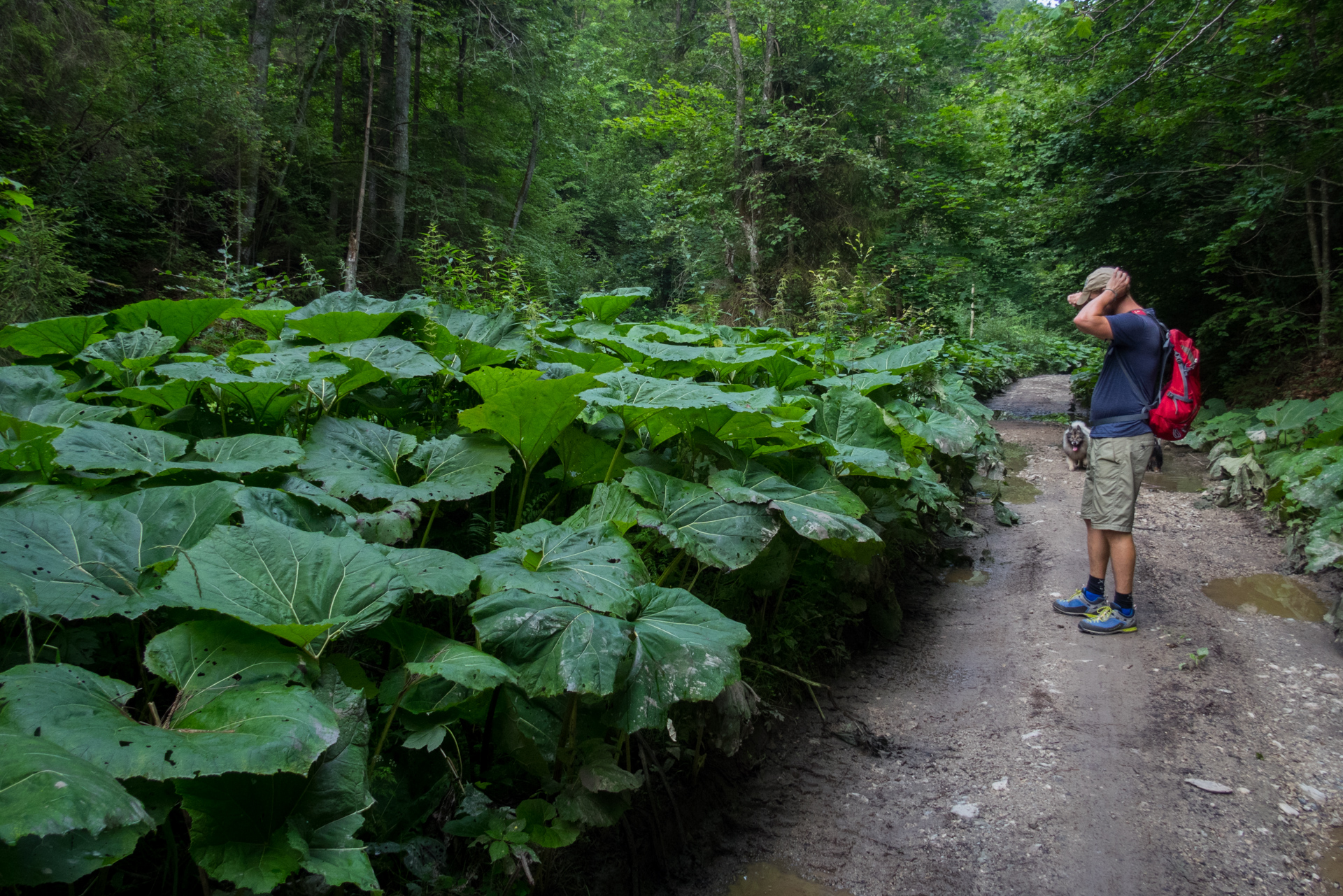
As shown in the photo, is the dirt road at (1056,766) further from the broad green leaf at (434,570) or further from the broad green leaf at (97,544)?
the broad green leaf at (97,544)

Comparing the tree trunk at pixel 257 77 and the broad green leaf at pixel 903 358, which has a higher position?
the tree trunk at pixel 257 77

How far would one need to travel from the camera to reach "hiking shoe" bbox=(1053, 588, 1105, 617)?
369cm

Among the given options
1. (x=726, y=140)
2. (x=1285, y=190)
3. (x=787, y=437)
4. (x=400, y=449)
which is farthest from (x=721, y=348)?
(x=726, y=140)

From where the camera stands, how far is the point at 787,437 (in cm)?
214

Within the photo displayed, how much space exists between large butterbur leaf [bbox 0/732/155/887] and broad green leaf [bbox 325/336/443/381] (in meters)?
1.40

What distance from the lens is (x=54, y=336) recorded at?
228 cm

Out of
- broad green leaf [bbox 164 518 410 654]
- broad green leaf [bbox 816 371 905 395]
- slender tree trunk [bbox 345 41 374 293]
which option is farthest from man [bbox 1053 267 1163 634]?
slender tree trunk [bbox 345 41 374 293]

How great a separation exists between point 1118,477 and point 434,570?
3690mm

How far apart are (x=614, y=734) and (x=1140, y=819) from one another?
1786 millimetres

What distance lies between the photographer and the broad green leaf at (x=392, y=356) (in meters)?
2.03

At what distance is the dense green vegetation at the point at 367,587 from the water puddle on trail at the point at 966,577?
2024 mm

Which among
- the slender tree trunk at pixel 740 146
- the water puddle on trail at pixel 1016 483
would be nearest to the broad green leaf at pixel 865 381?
the water puddle on trail at pixel 1016 483

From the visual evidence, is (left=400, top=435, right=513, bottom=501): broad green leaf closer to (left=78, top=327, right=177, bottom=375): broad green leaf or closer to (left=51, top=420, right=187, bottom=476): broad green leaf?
(left=51, top=420, right=187, bottom=476): broad green leaf

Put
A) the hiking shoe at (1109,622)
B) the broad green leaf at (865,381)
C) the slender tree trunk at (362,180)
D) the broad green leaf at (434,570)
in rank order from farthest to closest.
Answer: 1. the slender tree trunk at (362,180)
2. the hiking shoe at (1109,622)
3. the broad green leaf at (865,381)
4. the broad green leaf at (434,570)
